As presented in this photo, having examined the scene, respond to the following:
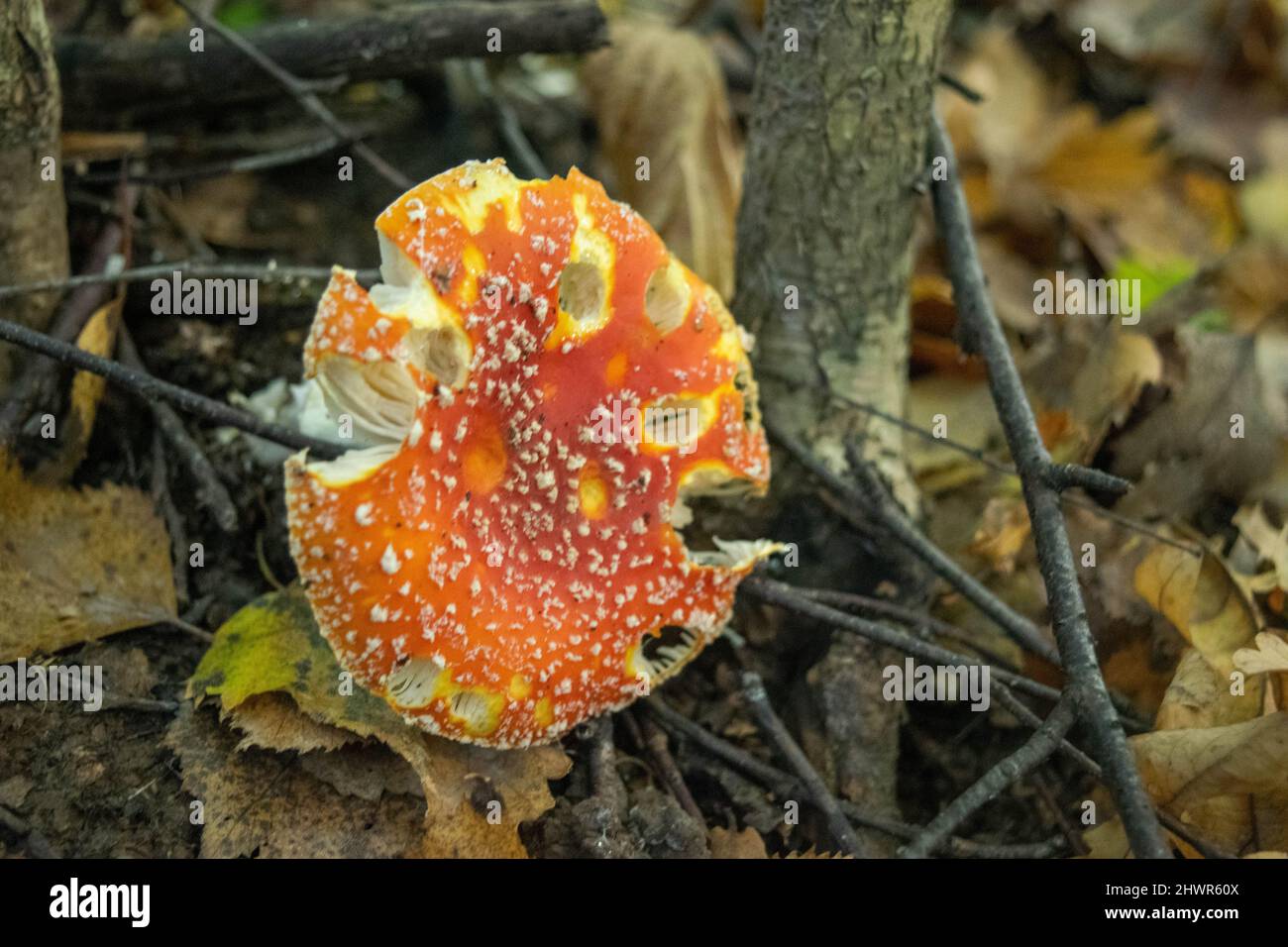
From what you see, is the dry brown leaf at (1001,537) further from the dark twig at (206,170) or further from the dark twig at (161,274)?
the dark twig at (206,170)

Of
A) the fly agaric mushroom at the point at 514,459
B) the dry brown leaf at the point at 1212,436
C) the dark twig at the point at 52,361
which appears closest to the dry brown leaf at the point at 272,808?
the fly agaric mushroom at the point at 514,459

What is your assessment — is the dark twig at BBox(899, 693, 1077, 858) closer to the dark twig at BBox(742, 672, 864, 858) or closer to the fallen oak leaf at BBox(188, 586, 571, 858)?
the dark twig at BBox(742, 672, 864, 858)

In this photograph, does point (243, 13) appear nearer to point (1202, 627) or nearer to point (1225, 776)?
point (1202, 627)

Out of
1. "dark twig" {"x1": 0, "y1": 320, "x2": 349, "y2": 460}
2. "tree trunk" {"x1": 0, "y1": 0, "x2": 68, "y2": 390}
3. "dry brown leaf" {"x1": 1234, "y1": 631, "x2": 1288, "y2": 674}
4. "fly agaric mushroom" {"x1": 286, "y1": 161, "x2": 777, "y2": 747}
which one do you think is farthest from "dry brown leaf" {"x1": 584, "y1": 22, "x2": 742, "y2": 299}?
"dry brown leaf" {"x1": 1234, "y1": 631, "x2": 1288, "y2": 674}

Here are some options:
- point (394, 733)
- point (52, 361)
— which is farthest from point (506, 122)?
point (394, 733)
